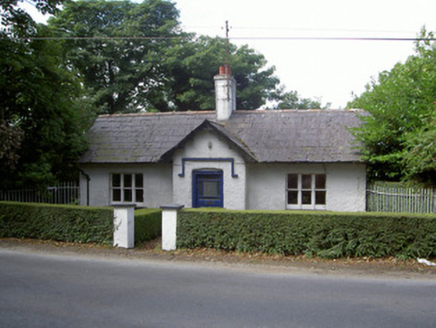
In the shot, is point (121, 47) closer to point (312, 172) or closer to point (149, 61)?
point (149, 61)

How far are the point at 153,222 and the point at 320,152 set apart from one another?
7.04 m

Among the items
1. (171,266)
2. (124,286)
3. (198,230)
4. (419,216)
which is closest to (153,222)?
(198,230)

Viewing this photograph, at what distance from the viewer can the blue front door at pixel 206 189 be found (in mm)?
15500

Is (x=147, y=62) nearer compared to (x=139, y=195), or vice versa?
(x=139, y=195)

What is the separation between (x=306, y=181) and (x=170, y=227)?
22.6 feet

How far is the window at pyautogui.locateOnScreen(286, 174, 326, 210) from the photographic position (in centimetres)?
1560

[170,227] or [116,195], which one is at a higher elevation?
[116,195]

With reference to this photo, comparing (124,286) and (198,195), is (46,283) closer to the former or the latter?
(124,286)

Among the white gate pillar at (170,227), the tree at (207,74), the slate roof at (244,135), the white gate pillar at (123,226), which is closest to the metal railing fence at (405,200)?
the slate roof at (244,135)

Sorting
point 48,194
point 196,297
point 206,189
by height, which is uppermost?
point 206,189

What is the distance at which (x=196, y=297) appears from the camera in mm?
7059

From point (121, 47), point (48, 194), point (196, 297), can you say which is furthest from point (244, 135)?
point (121, 47)

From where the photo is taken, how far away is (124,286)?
7.75 metres

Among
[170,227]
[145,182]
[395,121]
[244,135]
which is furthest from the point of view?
Answer: [145,182]
